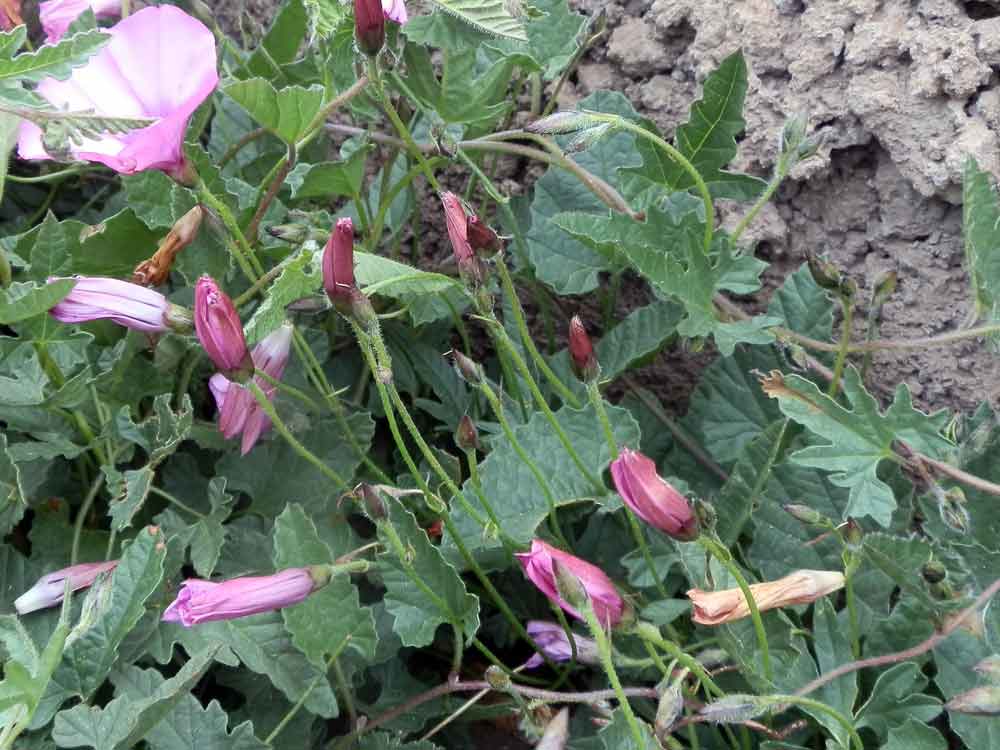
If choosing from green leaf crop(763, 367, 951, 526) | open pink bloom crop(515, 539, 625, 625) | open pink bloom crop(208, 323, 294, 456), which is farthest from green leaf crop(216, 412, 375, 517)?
green leaf crop(763, 367, 951, 526)

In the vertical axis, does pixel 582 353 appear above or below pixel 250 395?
above

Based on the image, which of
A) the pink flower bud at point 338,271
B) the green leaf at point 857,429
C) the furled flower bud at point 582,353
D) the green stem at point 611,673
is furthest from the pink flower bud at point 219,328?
the green leaf at point 857,429

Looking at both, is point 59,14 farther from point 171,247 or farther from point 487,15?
point 487,15

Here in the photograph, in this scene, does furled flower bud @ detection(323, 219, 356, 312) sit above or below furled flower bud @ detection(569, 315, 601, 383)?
above

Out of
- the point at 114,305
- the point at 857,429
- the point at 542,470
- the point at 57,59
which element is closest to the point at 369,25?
the point at 57,59

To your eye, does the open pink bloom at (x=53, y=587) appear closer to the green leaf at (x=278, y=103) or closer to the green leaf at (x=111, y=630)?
the green leaf at (x=111, y=630)

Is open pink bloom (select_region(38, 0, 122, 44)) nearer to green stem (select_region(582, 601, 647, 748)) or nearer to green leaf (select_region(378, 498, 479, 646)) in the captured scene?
green leaf (select_region(378, 498, 479, 646))
